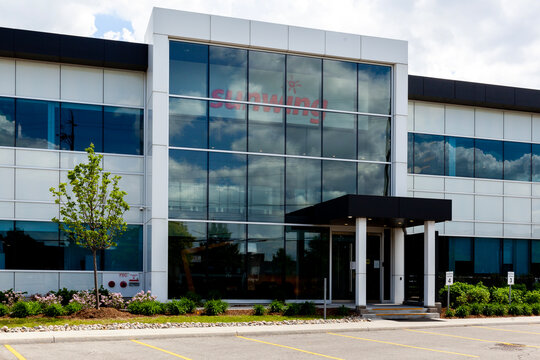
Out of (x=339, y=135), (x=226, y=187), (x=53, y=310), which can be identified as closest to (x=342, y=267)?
(x=339, y=135)

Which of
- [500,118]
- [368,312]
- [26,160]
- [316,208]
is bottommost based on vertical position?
[368,312]

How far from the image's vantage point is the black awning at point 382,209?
66.6 feet

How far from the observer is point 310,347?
45.6 ft

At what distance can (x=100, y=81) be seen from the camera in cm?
2281

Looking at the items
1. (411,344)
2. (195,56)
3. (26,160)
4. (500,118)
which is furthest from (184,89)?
(500,118)

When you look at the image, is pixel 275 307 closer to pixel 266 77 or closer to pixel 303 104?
pixel 303 104

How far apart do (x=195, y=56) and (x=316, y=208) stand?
7104 millimetres

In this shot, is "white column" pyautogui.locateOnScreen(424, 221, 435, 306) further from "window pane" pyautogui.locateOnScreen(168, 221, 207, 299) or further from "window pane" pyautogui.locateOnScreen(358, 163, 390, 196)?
"window pane" pyautogui.locateOnScreen(168, 221, 207, 299)

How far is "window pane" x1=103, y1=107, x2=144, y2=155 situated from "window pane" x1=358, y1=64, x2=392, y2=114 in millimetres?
8587

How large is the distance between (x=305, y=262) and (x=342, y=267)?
1838 millimetres

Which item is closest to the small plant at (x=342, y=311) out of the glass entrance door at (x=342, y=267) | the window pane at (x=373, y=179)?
the glass entrance door at (x=342, y=267)

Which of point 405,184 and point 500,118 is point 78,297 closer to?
point 405,184

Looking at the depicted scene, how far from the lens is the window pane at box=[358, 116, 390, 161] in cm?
2347

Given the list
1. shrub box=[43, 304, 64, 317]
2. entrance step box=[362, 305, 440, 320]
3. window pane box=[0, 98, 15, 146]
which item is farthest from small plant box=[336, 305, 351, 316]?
window pane box=[0, 98, 15, 146]
